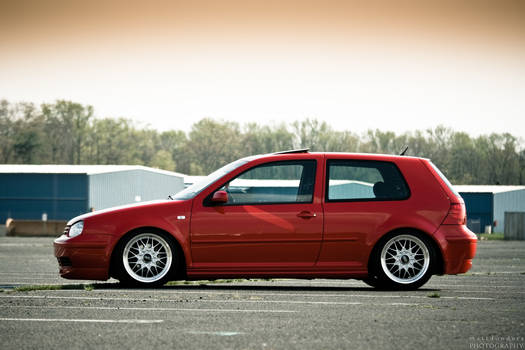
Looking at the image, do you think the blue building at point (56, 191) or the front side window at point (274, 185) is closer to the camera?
the front side window at point (274, 185)

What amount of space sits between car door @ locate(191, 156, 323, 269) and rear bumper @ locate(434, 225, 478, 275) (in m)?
1.50

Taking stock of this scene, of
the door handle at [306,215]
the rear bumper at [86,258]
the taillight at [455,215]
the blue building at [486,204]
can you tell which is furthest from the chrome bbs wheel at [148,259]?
the blue building at [486,204]

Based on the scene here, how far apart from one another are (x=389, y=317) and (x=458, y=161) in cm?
10100

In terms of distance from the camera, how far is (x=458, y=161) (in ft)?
347

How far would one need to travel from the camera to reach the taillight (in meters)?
10.4

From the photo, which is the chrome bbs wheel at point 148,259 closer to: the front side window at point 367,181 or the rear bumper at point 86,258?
the rear bumper at point 86,258

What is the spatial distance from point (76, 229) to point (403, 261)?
394 cm

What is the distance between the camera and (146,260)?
397 inches

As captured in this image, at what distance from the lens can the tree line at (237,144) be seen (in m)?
104

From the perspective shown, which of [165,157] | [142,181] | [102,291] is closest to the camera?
[102,291]

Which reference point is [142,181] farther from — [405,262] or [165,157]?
[405,262]

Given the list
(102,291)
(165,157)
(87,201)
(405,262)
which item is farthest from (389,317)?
(165,157)

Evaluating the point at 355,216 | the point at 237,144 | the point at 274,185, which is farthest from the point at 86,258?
the point at 237,144

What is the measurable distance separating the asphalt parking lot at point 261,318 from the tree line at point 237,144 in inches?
3581
